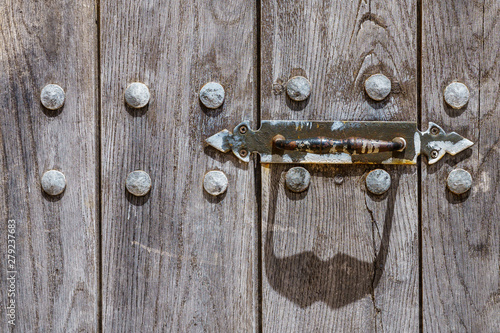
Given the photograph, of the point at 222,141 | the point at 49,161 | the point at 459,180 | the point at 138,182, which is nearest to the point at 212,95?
the point at 222,141

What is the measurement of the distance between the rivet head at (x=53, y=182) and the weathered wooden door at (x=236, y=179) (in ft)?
0.04

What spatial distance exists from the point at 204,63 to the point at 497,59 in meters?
0.49

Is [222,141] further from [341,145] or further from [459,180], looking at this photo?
[459,180]

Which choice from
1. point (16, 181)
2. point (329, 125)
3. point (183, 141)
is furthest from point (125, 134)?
point (329, 125)

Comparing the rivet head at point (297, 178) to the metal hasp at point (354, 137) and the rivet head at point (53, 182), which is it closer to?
the metal hasp at point (354, 137)

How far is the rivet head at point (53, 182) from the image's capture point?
63 cm

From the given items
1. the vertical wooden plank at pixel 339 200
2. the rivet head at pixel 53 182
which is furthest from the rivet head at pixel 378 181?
the rivet head at pixel 53 182

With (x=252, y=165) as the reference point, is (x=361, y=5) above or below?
above

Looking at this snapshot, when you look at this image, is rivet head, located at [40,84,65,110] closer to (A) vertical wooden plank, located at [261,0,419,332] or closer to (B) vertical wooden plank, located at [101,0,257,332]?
(B) vertical wooden plank, located at [101,0,257,332]

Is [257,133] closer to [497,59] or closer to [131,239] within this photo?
[131,239]

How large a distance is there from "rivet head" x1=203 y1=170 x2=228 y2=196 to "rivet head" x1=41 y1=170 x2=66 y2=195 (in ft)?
0.80

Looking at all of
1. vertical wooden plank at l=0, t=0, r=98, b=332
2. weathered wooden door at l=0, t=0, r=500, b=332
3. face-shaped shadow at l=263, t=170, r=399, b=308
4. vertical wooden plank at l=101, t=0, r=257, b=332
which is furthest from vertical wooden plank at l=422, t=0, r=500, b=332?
vertical wooden plank at l=0, t=0, r=98, b=332

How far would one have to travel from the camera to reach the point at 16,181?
64 centimetres

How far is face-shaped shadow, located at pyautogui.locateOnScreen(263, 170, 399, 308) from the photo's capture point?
63 centimetres
